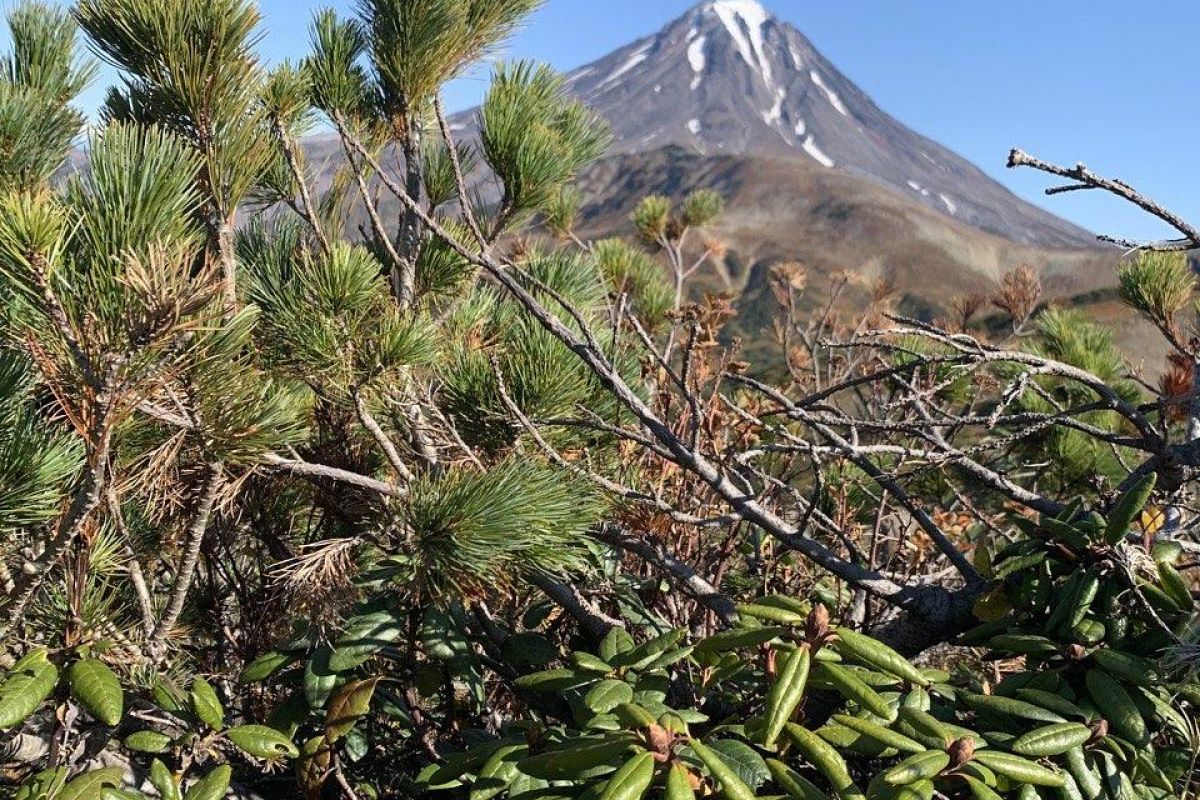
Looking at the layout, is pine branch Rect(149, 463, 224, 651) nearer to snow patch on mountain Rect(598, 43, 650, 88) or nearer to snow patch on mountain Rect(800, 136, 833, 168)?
snow patch on mountain Rect(800, 136, 833, 168)

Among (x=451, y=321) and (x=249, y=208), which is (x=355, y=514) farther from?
(x=249, y=208)

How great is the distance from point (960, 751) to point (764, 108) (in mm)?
151785

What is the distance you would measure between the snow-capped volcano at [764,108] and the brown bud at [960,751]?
436ft

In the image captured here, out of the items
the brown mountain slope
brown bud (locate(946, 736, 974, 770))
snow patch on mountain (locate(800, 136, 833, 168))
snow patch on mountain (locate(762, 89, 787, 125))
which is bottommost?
brown bud (locate(946, 736, 974, 770))

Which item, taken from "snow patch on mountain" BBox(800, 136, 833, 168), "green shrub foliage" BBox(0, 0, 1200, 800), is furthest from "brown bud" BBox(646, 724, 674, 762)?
"snow patch on mountain" BBox(800, 136, 833, 168)

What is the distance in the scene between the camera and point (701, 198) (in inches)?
189

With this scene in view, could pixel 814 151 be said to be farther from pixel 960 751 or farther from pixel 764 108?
pixel 960 751

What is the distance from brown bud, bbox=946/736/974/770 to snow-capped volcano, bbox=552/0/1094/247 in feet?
436

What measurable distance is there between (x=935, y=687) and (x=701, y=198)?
12.5ft

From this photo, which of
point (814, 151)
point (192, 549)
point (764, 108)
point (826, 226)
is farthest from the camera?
point (764, 108)

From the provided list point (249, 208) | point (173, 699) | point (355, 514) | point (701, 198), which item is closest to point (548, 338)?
point (355, 514)

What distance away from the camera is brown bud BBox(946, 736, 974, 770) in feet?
3.31

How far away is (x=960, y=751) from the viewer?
101 cm

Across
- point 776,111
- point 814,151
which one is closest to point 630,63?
point 776,111
